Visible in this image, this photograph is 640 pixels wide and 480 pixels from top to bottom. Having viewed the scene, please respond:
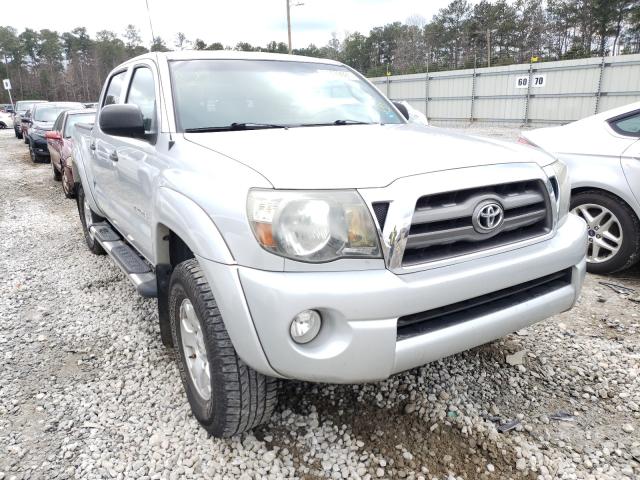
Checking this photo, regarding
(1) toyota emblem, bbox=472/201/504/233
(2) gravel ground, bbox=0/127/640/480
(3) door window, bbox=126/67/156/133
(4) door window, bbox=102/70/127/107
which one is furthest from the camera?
(4) door window, bbox=102/70/127/107

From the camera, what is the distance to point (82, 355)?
3275mm

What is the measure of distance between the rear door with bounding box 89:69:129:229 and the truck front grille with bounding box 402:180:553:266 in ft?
8.27

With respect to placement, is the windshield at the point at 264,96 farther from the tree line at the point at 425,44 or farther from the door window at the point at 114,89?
the tree line at the point at 425,44

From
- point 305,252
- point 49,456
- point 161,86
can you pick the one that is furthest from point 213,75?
point 49,456

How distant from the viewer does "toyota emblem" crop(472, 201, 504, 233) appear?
2039 millimetres

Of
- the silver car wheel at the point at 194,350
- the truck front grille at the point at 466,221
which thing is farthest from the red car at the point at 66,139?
the truck front grille at the point at 466,221

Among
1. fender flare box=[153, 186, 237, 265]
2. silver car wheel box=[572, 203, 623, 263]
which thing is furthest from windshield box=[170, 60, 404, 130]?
silver car wheel box=[572, 203, 623, 263]

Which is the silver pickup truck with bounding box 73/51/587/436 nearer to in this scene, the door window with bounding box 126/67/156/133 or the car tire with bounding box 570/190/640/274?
the door window with bounding box 126/67/156/133

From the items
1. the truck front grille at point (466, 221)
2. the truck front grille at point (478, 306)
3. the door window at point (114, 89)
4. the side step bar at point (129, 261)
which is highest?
the door window at point (114, 89)

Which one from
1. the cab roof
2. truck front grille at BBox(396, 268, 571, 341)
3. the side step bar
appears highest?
the cab roof

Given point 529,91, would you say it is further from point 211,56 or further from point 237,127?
point 237,127

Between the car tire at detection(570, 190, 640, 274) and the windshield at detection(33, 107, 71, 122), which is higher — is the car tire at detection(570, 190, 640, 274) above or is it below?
below

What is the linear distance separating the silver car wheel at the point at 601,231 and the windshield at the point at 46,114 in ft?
46.4

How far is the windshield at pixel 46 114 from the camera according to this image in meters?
14.4
